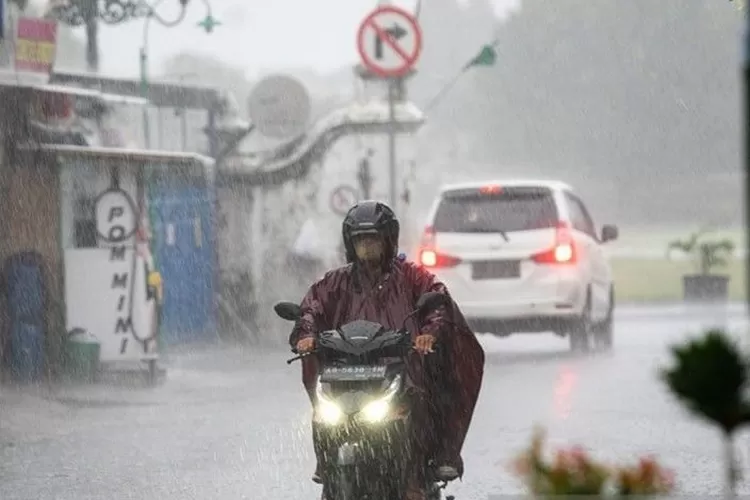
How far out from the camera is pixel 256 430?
48.8 ft

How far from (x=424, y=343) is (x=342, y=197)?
62.2ft

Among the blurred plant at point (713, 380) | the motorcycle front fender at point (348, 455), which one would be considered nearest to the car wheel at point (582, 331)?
the motorcycle front fender at point (348, 455)

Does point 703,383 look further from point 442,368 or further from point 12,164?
point 12,164

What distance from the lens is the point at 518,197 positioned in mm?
20953

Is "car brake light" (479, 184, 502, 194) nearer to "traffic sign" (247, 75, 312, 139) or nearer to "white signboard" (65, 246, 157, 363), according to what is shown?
"white signboard" (65, 246, 157, 363)

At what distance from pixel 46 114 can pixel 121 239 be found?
1.51 meters

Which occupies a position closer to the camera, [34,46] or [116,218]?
[116,218]

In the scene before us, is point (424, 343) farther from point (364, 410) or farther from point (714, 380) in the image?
point (714, 380)

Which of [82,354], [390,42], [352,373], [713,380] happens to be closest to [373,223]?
[352,373]

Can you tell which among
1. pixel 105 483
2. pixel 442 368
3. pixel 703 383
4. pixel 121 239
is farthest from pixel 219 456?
pixel 703 383

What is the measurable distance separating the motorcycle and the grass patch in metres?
31.1

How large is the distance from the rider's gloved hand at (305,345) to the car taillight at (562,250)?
1277 cm

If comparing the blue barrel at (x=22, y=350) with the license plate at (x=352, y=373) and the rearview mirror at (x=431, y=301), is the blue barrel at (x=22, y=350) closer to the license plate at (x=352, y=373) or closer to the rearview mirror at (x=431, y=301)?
the rearview mirror at (x=431, y=301)

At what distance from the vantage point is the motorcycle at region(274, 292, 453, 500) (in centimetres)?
771
